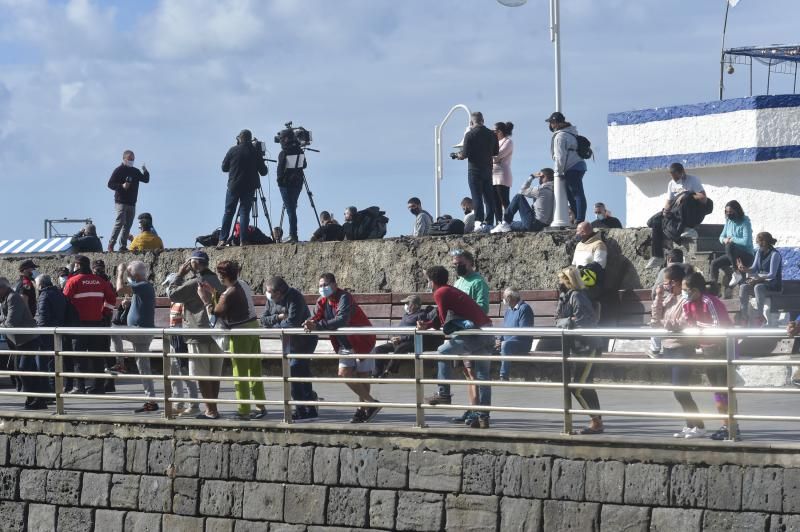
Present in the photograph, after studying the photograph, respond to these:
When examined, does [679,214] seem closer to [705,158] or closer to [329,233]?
[705,158]

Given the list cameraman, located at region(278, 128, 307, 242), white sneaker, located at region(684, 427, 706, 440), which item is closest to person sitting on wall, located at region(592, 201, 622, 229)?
cameraman, located at region(278, 128, 307, 242)

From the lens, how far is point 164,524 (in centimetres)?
1226

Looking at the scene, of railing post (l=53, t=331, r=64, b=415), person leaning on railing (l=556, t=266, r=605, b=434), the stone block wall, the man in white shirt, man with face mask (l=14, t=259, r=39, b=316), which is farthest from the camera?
man with face mask (l=14, t=259, r=39, b=316)

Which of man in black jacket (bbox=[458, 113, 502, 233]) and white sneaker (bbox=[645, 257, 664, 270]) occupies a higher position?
man in black jacket (bbox=[458, 113, 502, 233])

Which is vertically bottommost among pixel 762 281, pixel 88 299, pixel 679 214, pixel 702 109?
pixel 88 299

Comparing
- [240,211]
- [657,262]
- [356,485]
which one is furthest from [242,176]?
[356,485]

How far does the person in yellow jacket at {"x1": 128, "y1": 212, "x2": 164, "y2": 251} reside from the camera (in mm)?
21641

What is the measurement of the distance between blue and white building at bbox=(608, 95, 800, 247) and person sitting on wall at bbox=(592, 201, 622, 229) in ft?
4.89

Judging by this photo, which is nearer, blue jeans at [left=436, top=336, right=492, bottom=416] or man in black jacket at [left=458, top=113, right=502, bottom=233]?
blue jeans at [left=436, top=336, right=492, bottom=416]

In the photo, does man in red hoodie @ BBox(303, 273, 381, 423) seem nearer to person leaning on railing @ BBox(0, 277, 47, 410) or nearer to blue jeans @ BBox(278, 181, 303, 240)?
person leaning on railing @ BBox(0, 277, 47, 410)

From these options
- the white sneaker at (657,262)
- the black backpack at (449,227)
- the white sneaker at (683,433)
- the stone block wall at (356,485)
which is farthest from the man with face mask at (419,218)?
the white sneaker at (683,433)

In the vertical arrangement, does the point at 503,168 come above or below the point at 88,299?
above

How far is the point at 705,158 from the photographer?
20.8 metres

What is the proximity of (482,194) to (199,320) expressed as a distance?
19.9 feet
